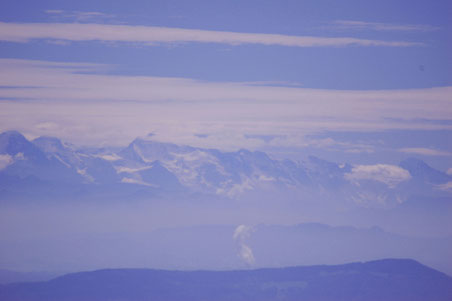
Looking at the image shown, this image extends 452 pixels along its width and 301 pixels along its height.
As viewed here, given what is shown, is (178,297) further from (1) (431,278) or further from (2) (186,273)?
(1) (431,278)

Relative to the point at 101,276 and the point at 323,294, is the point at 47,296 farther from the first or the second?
the point at 323,294

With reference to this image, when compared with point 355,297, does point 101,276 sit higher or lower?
higher

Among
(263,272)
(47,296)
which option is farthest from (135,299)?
(263,272)

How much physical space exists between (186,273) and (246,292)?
33.1 feet

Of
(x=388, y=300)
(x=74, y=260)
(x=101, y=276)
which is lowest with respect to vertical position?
(x=388, y=300)

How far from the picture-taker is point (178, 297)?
100500 millimetres

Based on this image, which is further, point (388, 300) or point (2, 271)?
point (2, 271)

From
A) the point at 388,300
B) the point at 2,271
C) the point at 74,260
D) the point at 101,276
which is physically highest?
the point at 74,260

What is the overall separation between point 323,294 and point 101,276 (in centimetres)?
3402

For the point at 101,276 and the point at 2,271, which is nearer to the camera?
the point at 101,276

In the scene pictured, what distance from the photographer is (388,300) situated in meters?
102

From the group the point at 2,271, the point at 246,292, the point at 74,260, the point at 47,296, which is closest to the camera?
the point at 47,296

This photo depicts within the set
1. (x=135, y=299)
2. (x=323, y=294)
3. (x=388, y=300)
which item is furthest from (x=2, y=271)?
(x=388, y=300)

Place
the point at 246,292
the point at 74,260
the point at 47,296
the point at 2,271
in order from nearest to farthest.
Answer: the point at 47,296
the point at 246,292
the point at 2,271
the point at 74,260
